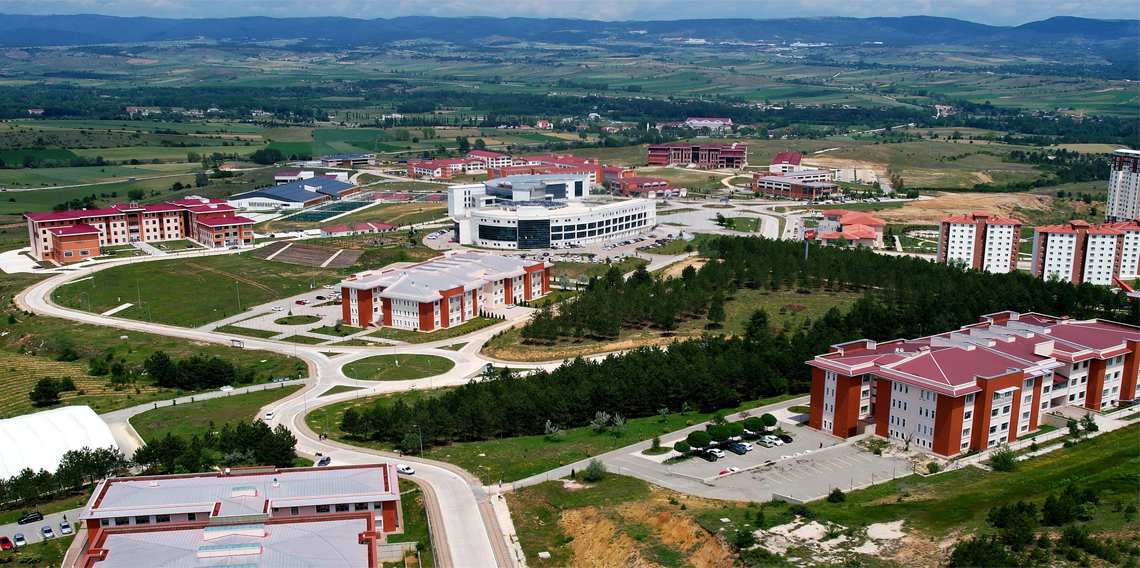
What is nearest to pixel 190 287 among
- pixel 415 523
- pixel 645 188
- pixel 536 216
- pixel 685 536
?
pixel 536 216

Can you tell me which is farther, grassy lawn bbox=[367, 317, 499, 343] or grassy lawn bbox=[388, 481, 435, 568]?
grassy lawn bbox=[367, 317, 499, 343]

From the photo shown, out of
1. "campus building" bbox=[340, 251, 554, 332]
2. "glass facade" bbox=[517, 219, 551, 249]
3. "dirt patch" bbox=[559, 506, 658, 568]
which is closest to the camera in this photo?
"dirt patch" bbox=[559, 506, 658, 568]

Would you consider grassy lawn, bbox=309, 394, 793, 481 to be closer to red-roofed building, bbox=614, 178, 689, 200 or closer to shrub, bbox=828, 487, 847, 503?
shrub, bbox=828, 487, 847, 503

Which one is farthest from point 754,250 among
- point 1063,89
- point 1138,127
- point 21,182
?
point 1063,89

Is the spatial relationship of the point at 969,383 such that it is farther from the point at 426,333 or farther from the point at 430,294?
the point at 430,294

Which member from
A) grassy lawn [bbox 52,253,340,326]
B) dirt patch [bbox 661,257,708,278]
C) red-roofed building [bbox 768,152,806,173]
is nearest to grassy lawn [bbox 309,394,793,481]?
grassy lawn [bbox 52,253,340,326]

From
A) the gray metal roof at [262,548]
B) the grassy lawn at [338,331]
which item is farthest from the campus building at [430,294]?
the gray metal roof at [262,548]
